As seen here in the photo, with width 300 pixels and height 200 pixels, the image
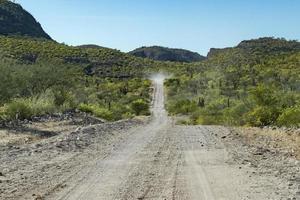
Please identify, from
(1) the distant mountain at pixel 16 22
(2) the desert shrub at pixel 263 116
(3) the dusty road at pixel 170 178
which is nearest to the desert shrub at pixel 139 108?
(2) the desert shrub at pixel 263 116

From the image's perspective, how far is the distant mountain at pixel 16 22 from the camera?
431ft

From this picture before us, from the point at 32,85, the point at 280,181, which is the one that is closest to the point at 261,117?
the point at 32,85

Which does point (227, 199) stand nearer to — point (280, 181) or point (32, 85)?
point (280, 181)

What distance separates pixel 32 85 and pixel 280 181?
32474 mm

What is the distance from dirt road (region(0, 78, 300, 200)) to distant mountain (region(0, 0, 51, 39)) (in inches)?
4477

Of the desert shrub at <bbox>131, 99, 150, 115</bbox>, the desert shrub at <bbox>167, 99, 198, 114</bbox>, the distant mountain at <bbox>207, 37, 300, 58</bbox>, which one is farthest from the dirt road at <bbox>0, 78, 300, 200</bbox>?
the distant mountain at <bbox>207, 37, 300, 58</bbox>

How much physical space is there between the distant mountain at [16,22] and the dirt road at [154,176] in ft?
373

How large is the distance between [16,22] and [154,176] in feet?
434

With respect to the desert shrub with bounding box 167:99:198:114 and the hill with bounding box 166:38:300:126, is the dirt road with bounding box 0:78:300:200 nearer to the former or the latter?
the hill with bounding box 166:38:300:126

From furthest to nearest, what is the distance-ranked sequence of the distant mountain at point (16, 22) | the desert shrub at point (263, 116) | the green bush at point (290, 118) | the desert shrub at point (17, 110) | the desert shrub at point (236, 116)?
the distant mountain at point (16, 22) → the desert shrub at point (236, 116) → the desert shrub at point (263, 116) → the desert shrub at point (17, 110) → the green bush at point (290, 118)

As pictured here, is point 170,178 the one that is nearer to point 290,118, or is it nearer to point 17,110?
point 290,118

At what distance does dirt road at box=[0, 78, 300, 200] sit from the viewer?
10.8 metres

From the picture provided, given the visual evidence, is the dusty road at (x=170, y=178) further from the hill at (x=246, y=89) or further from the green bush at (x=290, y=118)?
the hill at (x=246, y=89)

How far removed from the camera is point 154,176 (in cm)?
1302
